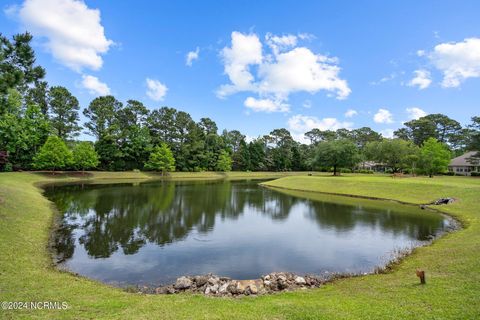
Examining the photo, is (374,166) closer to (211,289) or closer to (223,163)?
(223,163)

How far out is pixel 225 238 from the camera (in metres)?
17.6

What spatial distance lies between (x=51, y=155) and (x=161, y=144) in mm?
25582

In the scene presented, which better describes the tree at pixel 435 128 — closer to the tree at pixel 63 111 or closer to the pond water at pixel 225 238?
the pond water at pixel 225 238

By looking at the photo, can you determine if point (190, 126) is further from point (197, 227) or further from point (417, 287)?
point (417, 287)

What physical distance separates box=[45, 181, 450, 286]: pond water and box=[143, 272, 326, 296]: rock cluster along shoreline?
1332mm

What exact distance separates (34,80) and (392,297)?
18.0 meters

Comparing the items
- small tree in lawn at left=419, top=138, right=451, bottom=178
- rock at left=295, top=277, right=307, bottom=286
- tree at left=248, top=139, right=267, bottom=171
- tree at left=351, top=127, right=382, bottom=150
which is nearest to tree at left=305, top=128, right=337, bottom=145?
tree at left=351, top=127, right=382, bottom=150

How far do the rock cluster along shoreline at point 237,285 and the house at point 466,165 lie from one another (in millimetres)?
70926

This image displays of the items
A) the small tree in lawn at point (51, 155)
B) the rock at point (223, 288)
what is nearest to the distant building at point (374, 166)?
the small tree in lawn at point (51, 155)

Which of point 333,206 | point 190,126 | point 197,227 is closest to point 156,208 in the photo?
point 197,227

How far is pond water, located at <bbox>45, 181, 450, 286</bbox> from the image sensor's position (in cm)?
1249

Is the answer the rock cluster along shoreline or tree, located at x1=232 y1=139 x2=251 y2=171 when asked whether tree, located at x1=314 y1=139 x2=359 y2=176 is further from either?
the rock cluster along shoreline

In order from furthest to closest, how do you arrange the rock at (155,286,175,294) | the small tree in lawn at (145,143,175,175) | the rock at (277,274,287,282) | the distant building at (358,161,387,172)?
the distant building at (358,161,387,172) < the small tree in lawn at (145,143,175,175) < the rock at (277,274,287,282) < the rock at (155,286,175,294)

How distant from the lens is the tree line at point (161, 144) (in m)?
54.4
